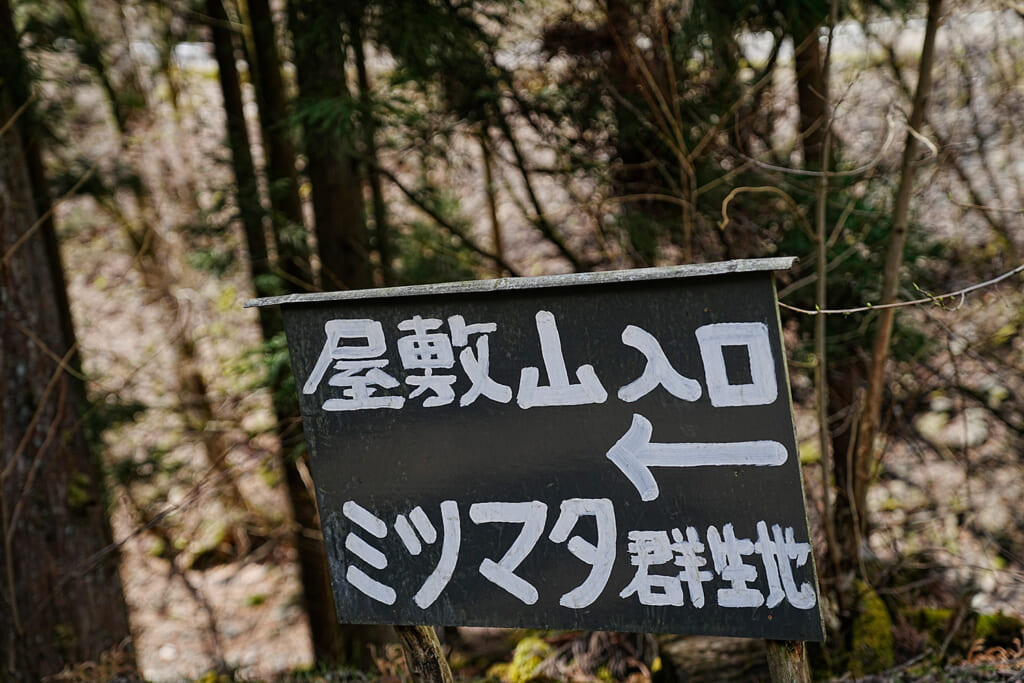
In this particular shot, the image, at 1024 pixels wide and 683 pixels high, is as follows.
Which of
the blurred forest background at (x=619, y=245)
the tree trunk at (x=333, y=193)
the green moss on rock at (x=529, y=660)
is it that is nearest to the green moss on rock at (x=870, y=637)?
the blurred forest background at (x=619, y=245)

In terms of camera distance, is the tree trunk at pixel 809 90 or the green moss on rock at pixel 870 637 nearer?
the green moss on rock at pixel 870 637

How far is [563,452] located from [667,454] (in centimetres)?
27

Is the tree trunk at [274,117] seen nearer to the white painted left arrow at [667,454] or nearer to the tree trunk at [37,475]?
the tree trunk at [37,475]

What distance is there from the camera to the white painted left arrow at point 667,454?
6.45 ft

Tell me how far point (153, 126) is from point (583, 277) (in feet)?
30.6

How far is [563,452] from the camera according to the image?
2.15 metres

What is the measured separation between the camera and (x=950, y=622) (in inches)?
146

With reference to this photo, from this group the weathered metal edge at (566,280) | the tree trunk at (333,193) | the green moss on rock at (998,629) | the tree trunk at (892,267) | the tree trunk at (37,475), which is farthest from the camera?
the tree trunk at (333,193)

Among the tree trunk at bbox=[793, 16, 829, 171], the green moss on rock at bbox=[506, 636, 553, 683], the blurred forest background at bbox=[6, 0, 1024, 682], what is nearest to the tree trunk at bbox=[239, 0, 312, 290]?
the blurred forest background at bbox=[6, 0, 1024, 682]

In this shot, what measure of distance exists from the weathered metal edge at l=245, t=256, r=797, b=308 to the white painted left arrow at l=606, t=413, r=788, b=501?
361mm

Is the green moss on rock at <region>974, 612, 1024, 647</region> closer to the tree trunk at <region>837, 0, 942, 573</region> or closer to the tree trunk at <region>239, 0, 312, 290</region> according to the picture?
the tree trunk at <region>837, 0, 942, 573</region>

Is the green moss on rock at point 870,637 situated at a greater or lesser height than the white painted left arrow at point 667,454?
lesser

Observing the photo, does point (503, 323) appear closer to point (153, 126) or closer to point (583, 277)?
point (583, 277)

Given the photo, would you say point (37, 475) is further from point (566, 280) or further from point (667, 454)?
point (667, 454)
